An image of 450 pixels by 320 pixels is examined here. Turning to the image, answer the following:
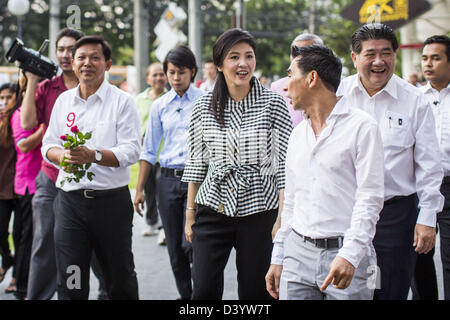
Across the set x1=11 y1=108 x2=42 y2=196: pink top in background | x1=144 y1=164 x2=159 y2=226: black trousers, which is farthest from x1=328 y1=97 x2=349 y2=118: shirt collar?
x1=144 y1=164 x2=159 y2=226: black trousers

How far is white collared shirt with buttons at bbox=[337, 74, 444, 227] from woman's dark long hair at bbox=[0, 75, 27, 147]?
3.21 m

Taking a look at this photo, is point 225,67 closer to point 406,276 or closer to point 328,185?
point 328,185

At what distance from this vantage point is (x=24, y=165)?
561 cm

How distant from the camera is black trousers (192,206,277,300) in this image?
377 cm

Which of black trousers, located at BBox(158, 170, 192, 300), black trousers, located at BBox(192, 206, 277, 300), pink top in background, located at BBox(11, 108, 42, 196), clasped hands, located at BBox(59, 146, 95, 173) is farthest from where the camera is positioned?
pink top in background, located at BBox(11, 108, 42, 196)

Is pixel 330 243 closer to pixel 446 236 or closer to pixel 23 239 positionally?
pixel 446 236

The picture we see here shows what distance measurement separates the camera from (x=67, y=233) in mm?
4328

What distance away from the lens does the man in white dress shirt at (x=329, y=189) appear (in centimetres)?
264

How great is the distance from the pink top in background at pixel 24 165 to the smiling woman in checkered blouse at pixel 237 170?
219 centimetres

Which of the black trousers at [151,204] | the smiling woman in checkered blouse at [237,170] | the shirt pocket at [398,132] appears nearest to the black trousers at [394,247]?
the shirt pocket at [398,132]

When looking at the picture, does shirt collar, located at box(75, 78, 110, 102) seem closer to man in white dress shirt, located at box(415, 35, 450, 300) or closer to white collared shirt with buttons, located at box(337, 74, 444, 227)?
white collared shirt with buttons, located at box(337, 74, 444, 227)

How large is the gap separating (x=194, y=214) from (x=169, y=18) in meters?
11.1

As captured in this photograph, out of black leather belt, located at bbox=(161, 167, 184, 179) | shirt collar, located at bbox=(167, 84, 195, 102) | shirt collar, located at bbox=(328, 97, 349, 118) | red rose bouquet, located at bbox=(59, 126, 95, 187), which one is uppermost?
shirt collar, located at bbox=(167, 84, 195, 102)
